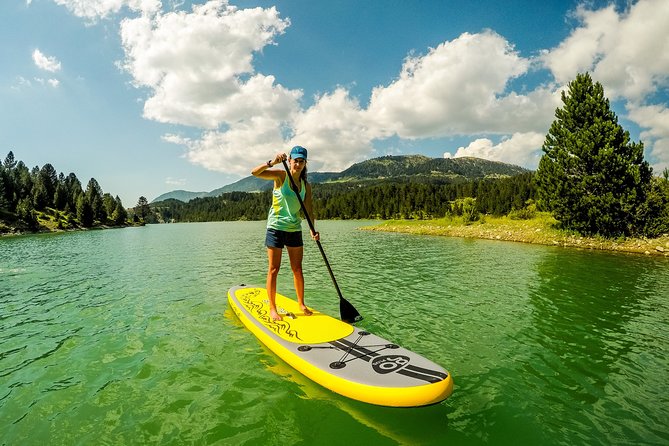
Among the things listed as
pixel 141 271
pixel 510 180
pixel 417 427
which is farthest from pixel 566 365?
pixel 510 180

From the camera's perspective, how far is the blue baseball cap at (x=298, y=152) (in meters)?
8.35

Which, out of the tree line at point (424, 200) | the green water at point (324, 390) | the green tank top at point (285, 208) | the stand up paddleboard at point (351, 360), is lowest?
the green water at point (324, 390)

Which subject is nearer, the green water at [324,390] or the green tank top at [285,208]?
the green water at [324,390]

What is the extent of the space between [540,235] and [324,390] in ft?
133

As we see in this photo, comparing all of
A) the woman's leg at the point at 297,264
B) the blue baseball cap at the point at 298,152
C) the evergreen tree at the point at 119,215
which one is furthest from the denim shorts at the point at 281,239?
the evergreen tree at the point at 119,215

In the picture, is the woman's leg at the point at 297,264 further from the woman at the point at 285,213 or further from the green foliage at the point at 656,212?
the green foliage at the point at 656,212

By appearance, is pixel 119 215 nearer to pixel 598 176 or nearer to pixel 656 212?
pixel 598 176

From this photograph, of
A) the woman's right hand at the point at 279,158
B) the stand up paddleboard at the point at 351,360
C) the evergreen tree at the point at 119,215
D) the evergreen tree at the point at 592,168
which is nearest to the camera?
the stand up paddleboard at the point at 351,360

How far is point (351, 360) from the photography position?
20.9 feet

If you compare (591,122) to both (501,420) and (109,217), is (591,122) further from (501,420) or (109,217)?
(109,217)

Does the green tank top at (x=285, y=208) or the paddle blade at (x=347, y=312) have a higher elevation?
the green tank top at (x=285, y=208)

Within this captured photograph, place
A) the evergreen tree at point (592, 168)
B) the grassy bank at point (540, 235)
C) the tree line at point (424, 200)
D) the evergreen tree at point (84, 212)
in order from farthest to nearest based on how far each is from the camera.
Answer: the tree line at point (424, 200) → the evergreen tree at point (84, 212) → the evergreen tree at point (592, 168) → the grassy bank at point (540, 235)

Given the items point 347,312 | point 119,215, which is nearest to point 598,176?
point 347,312

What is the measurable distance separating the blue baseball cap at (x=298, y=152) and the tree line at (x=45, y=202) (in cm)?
12528
